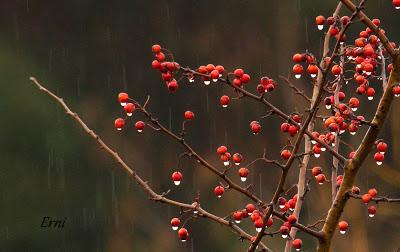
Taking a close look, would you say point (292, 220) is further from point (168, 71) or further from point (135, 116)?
point (135, 116)

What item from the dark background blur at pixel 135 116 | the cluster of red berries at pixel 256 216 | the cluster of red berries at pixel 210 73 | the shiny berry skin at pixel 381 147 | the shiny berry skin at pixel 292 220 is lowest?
the dark background blur at pixel 135 116

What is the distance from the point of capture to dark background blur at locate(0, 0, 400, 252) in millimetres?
9594

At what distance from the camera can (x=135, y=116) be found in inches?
432

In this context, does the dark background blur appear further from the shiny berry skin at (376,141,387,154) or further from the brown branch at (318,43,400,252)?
the brown branch at (318,43,400,252)

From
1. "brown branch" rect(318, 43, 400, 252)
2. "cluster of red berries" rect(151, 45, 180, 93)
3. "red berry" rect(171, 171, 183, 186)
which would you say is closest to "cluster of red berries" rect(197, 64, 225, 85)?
"cluster of red berries" rect(151, 45, 180, 93)

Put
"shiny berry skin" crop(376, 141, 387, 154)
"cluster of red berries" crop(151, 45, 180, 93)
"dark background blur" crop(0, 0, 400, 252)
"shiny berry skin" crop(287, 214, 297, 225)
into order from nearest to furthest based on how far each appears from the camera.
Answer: "shiny berry skin" crop(287, 214, 297, 225) → "cluster of red berries" crop(151, 45, 180, 93) → "shiny berry skin" crop(376, 141, 387, 154) → "dark background blur" crop(0, 0, 400, 252)

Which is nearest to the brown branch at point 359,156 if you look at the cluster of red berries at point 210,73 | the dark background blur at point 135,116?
the cluster of red berries at point 210,73

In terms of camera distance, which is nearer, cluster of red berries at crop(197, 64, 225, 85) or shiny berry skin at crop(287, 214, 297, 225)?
shiny berry skin at crop(287, 214, 297, 225)

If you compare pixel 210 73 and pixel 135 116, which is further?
pixel 135 116

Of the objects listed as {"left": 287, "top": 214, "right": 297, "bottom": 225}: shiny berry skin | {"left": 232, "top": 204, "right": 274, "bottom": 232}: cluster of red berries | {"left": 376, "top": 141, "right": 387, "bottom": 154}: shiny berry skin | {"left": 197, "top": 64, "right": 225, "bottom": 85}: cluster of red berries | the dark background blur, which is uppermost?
{"left": 197, "top": 64, "right": 225, "bottom": 85}: cluster of red berries

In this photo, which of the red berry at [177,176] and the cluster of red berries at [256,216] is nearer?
the cluster of red berries at [256,216]

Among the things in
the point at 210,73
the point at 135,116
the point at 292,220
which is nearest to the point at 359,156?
the point at 292,220

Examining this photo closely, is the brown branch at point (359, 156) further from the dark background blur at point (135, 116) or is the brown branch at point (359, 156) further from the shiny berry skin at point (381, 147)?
the dark background blur at point (135, 116)

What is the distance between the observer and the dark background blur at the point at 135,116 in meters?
9.59
